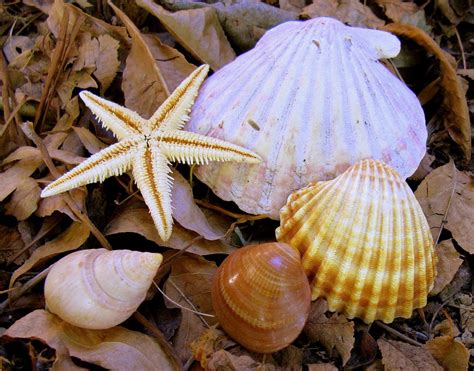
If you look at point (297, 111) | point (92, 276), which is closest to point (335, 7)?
point (297, 111)

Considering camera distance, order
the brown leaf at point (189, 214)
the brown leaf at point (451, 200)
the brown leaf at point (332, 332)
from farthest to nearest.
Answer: the brown leaf at point (451, 200) < the brown leaf at point (189, 214) < the brown leaf at point (332, 332)

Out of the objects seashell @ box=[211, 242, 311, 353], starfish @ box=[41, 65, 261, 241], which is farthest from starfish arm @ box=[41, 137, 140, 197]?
seashell @ box=[211, 242, 311, 353]

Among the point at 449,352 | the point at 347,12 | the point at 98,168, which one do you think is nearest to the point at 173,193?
the point at 98,168

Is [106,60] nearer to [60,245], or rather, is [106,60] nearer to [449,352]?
[60,245]

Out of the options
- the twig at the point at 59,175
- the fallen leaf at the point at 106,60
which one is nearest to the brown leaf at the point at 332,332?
the twig at the point at 59,175

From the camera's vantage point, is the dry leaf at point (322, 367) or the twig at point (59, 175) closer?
the dry leaf at point (322, 367)

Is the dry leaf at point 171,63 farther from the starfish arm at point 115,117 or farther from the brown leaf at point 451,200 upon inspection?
the brown leaf at point 451,200

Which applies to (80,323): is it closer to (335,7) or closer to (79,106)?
(79,106)
